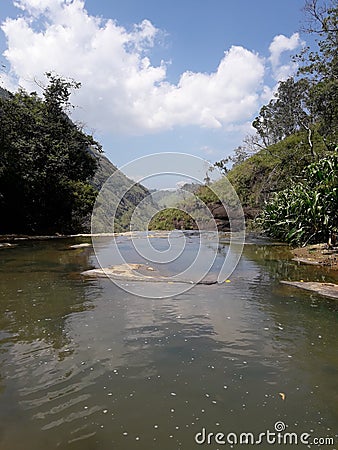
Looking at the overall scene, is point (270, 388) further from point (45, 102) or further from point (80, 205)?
point (45, 102)

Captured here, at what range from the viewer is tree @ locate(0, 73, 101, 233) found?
19969mm

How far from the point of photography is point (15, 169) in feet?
63.9

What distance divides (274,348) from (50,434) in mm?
2714

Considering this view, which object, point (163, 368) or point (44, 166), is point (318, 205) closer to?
point (163, 368)

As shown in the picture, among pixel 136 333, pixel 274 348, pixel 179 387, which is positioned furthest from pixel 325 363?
pixel 136 333

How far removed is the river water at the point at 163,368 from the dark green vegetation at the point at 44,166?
42.5 ft

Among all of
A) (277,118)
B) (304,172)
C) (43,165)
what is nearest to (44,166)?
(43,165)

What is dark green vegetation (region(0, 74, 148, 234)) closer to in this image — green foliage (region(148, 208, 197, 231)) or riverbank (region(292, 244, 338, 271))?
riverbank (region(292, 244, 338, 271))

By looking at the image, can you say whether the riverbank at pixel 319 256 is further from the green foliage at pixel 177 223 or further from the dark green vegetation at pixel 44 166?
the green foliage at pixel 177 223

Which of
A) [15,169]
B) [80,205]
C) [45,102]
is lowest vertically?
[80,205]

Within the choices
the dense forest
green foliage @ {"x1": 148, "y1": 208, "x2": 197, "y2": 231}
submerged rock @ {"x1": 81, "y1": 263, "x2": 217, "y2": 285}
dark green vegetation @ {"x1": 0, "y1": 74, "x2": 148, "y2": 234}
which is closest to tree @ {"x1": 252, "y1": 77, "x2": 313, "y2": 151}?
the dense forest

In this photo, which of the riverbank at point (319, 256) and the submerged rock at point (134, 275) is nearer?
the submerged rock at point (134, 275)

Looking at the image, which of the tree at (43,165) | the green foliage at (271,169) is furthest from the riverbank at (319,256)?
the tree at (43,165)

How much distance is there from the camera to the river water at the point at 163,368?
2645 millimetres
